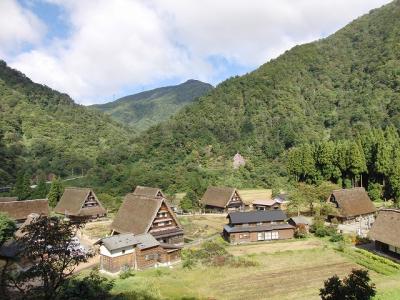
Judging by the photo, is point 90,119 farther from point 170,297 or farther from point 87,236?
point 170,297

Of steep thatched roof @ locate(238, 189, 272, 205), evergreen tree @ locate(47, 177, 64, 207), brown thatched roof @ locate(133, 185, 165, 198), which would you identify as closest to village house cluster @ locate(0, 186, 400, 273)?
brown thatched roof @ locate(133, 185, 165, 198)

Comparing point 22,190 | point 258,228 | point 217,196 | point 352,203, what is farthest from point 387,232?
point 22,190

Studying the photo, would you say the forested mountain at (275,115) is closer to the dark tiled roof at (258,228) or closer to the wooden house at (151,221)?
the dark tiled roof at (258,228)

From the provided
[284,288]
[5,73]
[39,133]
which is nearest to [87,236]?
[284,288]

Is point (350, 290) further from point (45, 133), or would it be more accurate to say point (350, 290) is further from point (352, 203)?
point (45, 133)

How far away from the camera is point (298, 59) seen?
134 metres

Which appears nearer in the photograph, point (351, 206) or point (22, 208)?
point (351, 206)

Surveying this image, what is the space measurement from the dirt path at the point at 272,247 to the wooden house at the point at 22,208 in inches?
1053

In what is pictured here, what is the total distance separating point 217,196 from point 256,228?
742 inches

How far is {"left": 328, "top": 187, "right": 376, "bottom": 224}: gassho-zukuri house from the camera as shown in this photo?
4859 cm

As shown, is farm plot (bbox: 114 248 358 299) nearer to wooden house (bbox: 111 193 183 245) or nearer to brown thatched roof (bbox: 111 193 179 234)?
wooden house (bbox: 111 193 183 245)

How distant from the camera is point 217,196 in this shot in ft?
204

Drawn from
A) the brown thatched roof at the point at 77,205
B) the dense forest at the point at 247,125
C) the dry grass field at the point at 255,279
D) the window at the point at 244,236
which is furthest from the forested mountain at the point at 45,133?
the dry grass field at the point at 255,279

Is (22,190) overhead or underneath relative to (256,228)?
overhead
